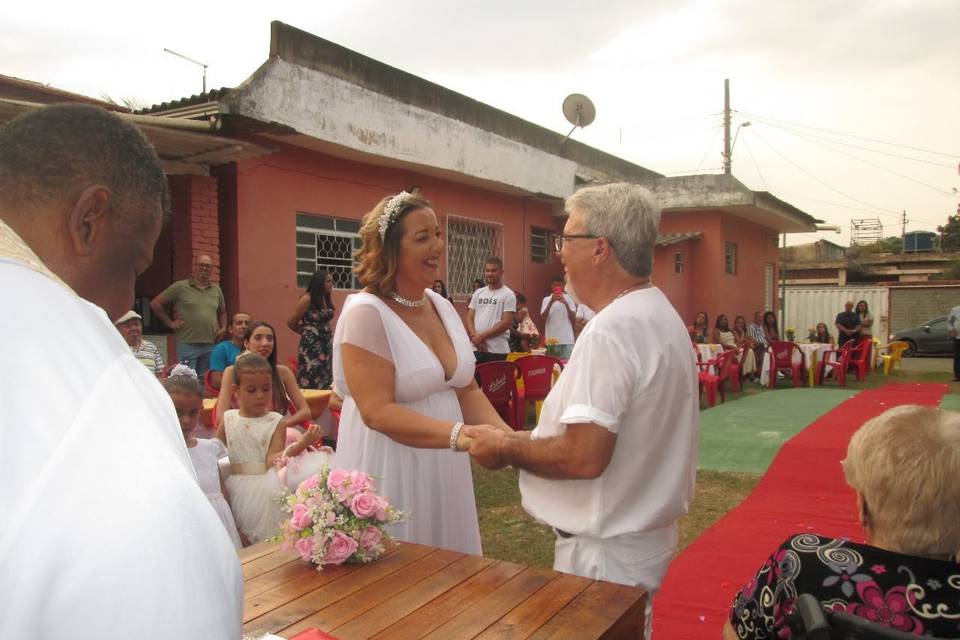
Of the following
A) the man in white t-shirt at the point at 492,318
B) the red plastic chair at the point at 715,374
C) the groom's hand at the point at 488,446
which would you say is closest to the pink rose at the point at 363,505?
the groom's hand at the point at 488,446

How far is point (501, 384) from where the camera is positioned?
731cm

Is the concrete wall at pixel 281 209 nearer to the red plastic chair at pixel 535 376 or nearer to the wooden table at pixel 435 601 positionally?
the red plastic chair at pixel 535 376

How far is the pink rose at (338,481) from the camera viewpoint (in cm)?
214

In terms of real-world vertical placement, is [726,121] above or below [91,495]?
above

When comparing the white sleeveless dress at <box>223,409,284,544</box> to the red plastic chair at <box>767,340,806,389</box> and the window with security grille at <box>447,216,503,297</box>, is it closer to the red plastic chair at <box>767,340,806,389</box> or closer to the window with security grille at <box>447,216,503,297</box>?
the window with security grille at <box>447,216,503,297</box>

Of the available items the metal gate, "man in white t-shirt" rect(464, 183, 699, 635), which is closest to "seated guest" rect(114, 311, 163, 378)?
"man in white t-shirt" rect(464, 183, 699, 635)

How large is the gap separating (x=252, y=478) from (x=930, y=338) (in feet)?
79.6

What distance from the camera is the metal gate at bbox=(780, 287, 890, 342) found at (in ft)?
79.2

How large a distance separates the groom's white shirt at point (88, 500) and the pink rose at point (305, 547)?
1552 millimetres

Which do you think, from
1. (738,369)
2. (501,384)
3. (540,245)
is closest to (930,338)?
(738,369)

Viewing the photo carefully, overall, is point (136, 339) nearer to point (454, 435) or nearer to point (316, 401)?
point (316, 401)

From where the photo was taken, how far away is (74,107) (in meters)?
0.87

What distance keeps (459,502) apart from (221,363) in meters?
4.11

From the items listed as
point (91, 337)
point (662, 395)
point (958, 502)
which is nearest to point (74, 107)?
point (91, 337)
